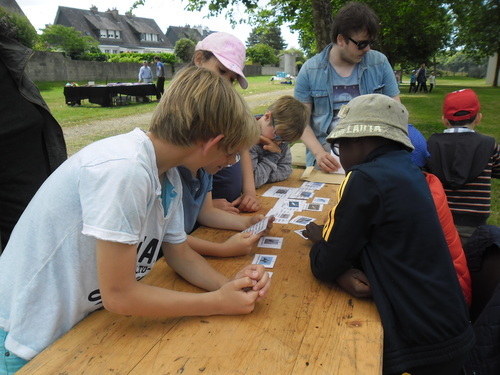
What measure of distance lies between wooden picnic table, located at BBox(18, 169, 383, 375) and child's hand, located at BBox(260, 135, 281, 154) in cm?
142

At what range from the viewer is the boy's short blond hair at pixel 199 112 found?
3.82ft

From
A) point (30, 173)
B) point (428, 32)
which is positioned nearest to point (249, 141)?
point (30, 173)

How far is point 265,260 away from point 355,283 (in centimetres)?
45

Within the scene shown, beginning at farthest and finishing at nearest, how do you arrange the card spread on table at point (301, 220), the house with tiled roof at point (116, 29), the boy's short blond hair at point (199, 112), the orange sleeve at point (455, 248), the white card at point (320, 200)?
the house with tiled roof at point (116, 29) < the white card at point (320, 200) < the card spread on table at point (301, 220) < the orange sleeve at point (455, 248) < the boy's short blond hair at point (199, 112)

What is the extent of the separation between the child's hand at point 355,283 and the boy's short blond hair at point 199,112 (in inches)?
26.0

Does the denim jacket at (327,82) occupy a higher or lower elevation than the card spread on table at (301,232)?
higher

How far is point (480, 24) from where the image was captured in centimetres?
2144

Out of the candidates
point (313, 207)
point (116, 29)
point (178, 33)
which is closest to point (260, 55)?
point (116, 29)

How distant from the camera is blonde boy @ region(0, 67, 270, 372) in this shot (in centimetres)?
100

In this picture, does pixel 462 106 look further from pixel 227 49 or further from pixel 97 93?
pixel 97 93

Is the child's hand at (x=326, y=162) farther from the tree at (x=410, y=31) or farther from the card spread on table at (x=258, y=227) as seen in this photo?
the tree at (x=410, y=31)

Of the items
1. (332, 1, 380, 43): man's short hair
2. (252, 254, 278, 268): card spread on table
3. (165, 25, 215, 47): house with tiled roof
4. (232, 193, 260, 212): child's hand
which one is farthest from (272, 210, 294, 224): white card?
(165, 25, 215, 47): house with tiled roof

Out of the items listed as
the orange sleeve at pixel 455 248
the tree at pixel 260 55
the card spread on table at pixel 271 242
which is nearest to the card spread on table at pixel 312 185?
the card spread on table at pixel 271 242

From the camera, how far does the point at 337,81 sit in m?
3.15
